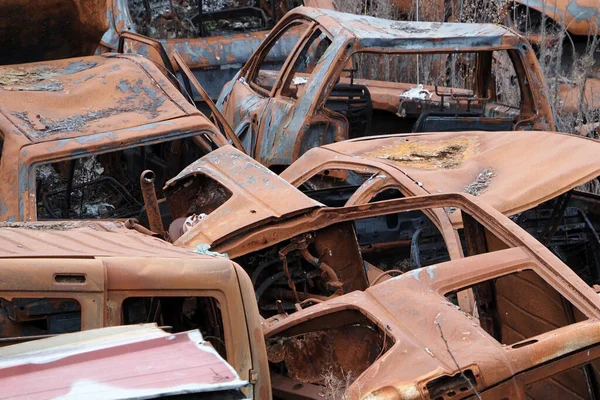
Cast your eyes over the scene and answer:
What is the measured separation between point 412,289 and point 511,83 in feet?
17.3

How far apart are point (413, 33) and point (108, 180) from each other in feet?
7.39

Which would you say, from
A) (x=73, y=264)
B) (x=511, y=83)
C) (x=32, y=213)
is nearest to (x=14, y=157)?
(x=32, y=213)

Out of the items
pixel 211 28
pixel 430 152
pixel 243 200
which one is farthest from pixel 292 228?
pixel 211 28

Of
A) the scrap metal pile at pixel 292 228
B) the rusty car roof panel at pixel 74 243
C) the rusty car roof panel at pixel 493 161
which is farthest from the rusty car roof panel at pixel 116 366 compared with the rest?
the rusty car roof panel at pixel 493 161

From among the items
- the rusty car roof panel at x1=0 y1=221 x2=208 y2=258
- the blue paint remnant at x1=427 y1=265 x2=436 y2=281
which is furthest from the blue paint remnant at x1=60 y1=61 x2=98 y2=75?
the blue paint remnant at x1=427 y1=265 x2=436 y2=281

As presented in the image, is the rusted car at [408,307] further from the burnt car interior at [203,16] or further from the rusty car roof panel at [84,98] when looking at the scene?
the burnt car interior at [203,16]

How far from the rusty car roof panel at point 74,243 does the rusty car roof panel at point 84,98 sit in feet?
4.51

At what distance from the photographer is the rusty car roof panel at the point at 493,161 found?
16.4 feet

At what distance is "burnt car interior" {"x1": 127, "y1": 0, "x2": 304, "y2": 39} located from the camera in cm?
989

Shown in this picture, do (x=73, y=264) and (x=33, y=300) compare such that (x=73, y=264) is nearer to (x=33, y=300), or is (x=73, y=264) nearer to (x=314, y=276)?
(x=33, y=300)

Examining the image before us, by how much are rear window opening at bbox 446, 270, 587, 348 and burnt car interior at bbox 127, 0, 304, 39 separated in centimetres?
588

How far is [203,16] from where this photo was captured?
394 inches

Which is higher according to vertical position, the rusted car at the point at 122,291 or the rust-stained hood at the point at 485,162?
the rusted car at the point at 122,291

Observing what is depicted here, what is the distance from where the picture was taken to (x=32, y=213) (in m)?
5.05
